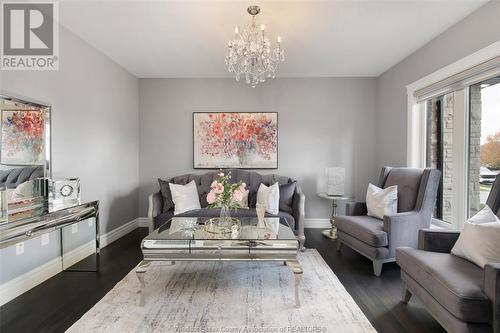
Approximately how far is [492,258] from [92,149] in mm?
4025

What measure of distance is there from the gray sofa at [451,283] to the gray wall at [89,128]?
332 centimetres

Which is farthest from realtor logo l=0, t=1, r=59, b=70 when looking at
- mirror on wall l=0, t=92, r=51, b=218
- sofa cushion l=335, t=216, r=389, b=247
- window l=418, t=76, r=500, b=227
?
window l=418, t=76, r=500, b=227

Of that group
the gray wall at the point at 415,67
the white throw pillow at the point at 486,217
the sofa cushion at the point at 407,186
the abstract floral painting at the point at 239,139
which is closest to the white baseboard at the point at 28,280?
the abstract floral painting at the point at 239,139

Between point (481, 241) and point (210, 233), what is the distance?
204 cm

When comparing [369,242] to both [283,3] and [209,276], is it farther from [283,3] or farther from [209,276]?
[283,3]

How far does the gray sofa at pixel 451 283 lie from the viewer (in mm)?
1423

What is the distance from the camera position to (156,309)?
1.99 m

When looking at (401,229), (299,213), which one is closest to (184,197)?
(299,213)

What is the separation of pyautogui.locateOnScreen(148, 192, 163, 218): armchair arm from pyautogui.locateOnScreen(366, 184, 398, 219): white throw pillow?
2.83 meters

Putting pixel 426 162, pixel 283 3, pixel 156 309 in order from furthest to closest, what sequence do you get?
pixel 426 162
pixel 283 3
pixel 156 309

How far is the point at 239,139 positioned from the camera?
428 cm

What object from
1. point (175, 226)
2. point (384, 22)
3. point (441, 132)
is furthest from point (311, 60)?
point (175, 226)

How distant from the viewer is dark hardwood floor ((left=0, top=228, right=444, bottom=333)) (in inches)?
72.3

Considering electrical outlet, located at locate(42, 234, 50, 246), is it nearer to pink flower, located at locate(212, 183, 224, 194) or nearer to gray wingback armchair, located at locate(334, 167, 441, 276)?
pink flower, located at locate(212, 183, 224, 194)
